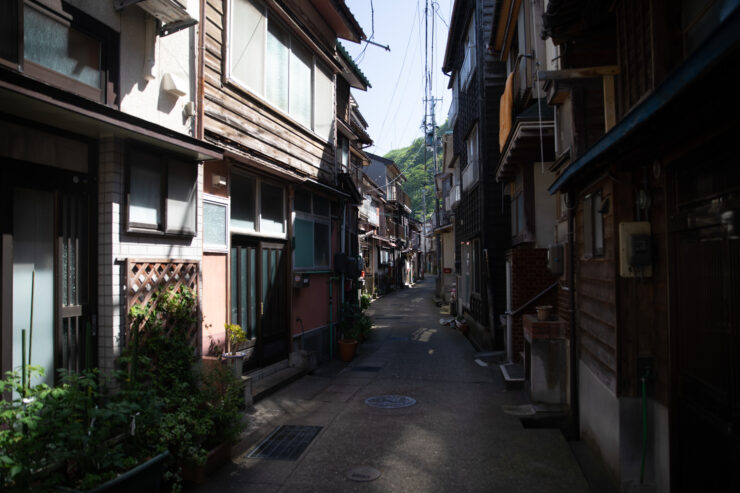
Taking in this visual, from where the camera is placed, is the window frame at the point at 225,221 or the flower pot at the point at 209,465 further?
the window frame at the point at 225,221

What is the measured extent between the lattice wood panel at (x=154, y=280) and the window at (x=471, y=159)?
10958 millimetres

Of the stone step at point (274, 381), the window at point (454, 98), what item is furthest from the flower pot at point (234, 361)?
the window at point (454, 98)

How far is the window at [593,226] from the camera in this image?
5441mm

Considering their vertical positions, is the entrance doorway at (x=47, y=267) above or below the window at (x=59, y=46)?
below

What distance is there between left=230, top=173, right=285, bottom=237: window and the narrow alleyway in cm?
322

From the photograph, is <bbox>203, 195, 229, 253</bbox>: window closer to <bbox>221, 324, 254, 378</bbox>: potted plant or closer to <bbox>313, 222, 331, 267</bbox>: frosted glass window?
<bbox>221, 324, 254, 378</bbox>: potted plant

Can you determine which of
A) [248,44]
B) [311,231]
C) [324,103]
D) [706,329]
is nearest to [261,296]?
[311,231]

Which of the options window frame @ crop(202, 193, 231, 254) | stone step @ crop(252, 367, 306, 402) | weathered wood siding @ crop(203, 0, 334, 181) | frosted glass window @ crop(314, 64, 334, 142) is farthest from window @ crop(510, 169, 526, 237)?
window frame @ crop(202, 193, 231, 254)

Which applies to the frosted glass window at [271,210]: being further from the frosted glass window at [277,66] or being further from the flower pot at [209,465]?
the flower pot at [209,465]

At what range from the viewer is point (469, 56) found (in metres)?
16.2

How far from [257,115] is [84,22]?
399cm

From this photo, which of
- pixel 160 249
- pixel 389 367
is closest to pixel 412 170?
pixel 389 367

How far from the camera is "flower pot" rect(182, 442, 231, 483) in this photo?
15.9 feet

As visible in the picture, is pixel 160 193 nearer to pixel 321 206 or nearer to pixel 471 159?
pixel 321 206
